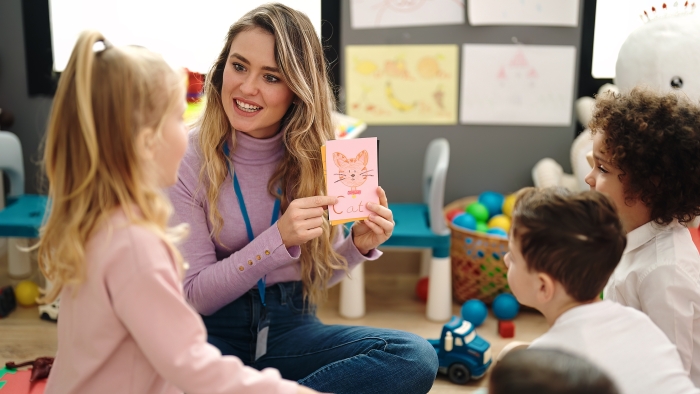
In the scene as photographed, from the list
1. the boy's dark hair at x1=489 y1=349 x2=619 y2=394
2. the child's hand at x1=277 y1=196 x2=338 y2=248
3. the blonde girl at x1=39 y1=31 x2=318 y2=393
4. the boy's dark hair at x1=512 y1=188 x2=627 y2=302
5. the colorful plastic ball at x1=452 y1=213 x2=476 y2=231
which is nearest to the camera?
the boy's dark hair at x1=489 y1=349 x2=619 y2=394

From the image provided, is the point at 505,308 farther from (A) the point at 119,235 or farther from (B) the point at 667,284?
(A) the point at 119,235

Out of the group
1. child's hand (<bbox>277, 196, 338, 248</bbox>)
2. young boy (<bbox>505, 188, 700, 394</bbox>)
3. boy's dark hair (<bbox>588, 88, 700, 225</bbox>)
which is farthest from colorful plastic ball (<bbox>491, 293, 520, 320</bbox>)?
young boy (<bbox>505, 188, 700, 394</bbox>)

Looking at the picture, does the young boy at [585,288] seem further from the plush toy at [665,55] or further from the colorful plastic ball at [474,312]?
the colorful plastic ball at [474,312]

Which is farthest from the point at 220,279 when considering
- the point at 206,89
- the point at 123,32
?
the point at 123,32

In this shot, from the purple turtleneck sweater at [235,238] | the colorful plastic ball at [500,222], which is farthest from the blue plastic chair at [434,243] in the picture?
the purple turtleneck sweater at [235,238]

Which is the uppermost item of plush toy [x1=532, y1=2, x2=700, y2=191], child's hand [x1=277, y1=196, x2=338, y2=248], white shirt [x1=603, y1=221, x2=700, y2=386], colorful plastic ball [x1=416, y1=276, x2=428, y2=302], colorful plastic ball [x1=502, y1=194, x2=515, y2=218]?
plush toy [x1=532, y1=2, x2=700, y2=191]

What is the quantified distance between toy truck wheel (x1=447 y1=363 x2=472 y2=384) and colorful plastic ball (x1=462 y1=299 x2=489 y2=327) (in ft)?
1.45

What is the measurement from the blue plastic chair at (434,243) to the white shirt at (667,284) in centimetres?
104

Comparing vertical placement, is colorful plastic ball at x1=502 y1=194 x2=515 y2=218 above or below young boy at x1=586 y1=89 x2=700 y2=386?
A: below

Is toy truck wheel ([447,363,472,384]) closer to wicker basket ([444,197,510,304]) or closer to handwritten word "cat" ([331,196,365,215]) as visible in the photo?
wicker basket ([444,197,510,304])

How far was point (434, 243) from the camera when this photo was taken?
271cm

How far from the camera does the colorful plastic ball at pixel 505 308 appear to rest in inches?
106

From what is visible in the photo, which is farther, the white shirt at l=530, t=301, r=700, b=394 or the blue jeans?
the blue jeans

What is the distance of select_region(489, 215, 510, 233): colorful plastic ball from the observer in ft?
9.69
